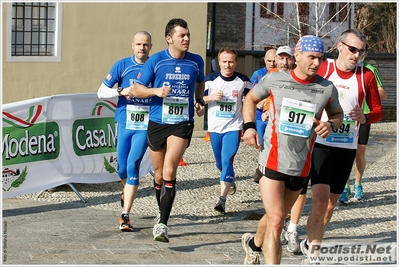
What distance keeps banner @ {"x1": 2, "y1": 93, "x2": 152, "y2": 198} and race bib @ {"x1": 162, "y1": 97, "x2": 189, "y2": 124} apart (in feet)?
7.83

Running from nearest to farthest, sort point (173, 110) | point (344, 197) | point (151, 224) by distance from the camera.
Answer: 1. point (173, 110)
2. point (151, 224)
3. point (344, 197)

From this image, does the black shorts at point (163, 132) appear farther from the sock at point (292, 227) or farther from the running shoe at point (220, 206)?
the running shoe at point (220, 206)

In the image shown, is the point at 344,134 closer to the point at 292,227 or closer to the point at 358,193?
the point at 292,227

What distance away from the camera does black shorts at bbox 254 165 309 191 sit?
20.1 feet

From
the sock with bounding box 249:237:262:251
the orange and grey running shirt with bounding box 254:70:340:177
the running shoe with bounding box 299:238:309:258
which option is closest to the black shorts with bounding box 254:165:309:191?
the orange and grey running shirt with bounding box 254:70:340:177

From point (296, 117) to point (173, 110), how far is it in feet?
6.51

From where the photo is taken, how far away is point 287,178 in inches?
243

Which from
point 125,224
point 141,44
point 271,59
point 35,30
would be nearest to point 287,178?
point 125,224

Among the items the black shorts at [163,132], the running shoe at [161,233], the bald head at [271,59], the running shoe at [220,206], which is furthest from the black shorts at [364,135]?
the running shoe at [161,233]

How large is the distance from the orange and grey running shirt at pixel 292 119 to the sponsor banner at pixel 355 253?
0.91 meters

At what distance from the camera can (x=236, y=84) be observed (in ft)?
32.8

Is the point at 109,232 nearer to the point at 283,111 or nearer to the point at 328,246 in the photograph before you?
the point at 328,246

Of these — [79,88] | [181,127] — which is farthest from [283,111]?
[79,88]

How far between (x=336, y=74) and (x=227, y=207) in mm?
3419
